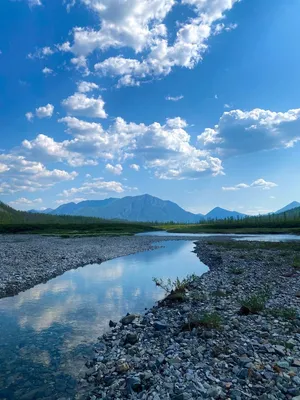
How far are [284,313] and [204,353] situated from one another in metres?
6.00

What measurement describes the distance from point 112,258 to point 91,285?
69.3ft

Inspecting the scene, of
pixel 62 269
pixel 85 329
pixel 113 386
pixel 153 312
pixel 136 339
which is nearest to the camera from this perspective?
pixel 113 386

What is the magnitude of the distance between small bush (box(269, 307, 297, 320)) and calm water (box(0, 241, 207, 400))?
8215 mm

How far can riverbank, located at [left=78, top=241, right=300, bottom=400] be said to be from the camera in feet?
29.8

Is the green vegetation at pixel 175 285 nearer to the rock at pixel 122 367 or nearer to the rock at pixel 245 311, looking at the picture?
the rock at pixel 245 311

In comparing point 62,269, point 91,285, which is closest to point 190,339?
point 91,285

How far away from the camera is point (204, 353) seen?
37.8 feet

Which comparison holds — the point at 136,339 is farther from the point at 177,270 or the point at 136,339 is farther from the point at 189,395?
the point at 177,270

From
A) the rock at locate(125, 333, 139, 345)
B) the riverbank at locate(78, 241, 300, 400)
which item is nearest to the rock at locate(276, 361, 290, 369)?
the riverbank at locate(78, 241, 300, 400)

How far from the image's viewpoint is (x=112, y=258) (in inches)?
1879

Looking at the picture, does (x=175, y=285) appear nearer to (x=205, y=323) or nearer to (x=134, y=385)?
(x=205, y=323)

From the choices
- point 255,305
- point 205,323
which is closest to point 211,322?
point 205,323

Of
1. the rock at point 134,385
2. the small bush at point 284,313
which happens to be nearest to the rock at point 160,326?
the rock at point 134,385

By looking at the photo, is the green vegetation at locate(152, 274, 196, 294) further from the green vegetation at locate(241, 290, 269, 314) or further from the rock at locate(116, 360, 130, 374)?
the rock at locate(116, 360, 130, 374)
